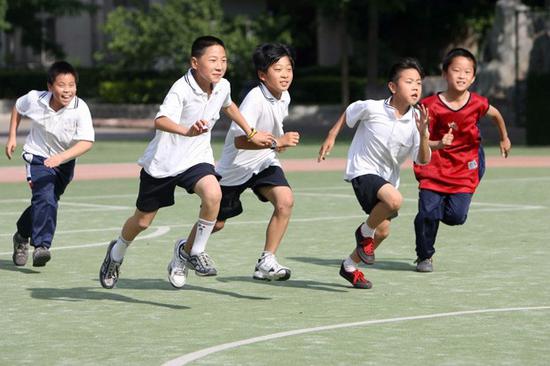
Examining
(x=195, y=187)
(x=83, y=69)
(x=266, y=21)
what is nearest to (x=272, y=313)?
(x=195, y=187)

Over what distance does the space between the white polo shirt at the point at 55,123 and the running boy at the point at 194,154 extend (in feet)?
5.76

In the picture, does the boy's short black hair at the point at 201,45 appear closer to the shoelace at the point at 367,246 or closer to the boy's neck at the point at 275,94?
the boy's neck at the point at 275,94

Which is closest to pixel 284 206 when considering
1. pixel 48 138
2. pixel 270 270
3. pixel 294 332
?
pixel 270 270

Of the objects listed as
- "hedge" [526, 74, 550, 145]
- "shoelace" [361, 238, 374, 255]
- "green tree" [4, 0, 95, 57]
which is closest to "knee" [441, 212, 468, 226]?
"shoelace" [361, 238, 374, 255]

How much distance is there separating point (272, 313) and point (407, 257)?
10.6ft

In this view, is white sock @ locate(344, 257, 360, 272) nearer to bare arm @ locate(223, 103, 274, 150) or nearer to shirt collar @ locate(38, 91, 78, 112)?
bare arm @ locate(223, 103, 274, 150)

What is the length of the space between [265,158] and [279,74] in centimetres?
61

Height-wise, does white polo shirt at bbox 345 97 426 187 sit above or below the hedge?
above

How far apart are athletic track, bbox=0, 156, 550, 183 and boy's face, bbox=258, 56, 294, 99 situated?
1219 cm

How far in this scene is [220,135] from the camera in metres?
37.0

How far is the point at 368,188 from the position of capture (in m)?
10.7

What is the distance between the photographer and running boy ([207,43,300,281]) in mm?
10117

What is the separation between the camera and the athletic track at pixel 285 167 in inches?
898

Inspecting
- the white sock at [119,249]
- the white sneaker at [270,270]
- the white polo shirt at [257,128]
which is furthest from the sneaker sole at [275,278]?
the white sock at [119,249]
